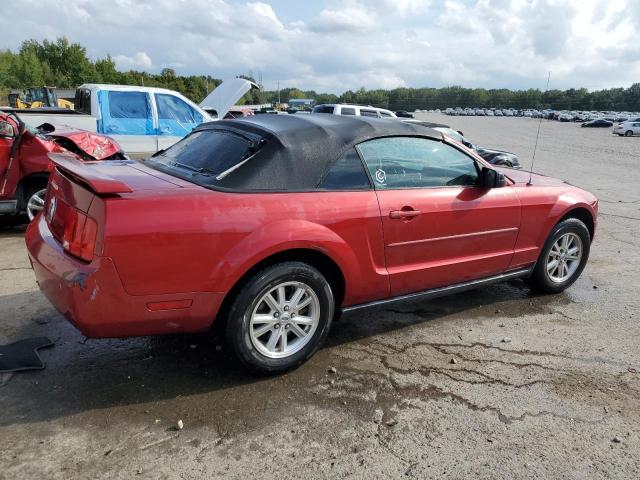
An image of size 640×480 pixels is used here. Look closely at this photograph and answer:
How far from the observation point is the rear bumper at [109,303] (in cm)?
264

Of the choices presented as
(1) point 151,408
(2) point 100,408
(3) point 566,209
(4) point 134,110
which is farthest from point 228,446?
(4) point 134,110

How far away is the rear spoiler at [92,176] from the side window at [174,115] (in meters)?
6.99

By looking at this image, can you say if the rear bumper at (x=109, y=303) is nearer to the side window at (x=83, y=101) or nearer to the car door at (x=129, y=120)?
the car door at (x=129, y=120)

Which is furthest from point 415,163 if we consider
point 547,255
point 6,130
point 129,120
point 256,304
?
point 129,120

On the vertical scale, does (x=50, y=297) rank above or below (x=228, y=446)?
above

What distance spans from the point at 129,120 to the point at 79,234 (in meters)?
7.67

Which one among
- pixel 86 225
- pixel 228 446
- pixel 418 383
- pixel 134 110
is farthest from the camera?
pixel 134 110

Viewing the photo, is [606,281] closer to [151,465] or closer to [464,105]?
[151,465]

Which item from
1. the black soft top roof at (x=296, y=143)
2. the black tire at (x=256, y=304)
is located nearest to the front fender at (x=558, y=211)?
the black soft top roof at (x=296, y=143)

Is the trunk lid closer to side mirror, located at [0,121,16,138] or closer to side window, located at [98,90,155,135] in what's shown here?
side mirror, located at [0,121,16,138]

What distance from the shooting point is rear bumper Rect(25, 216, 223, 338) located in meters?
2.64

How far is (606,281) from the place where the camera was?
209 inches

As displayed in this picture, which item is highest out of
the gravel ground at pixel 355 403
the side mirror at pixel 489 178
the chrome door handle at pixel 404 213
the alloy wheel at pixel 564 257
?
the side mirror at pixel 489 178

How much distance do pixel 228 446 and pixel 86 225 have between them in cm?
139
